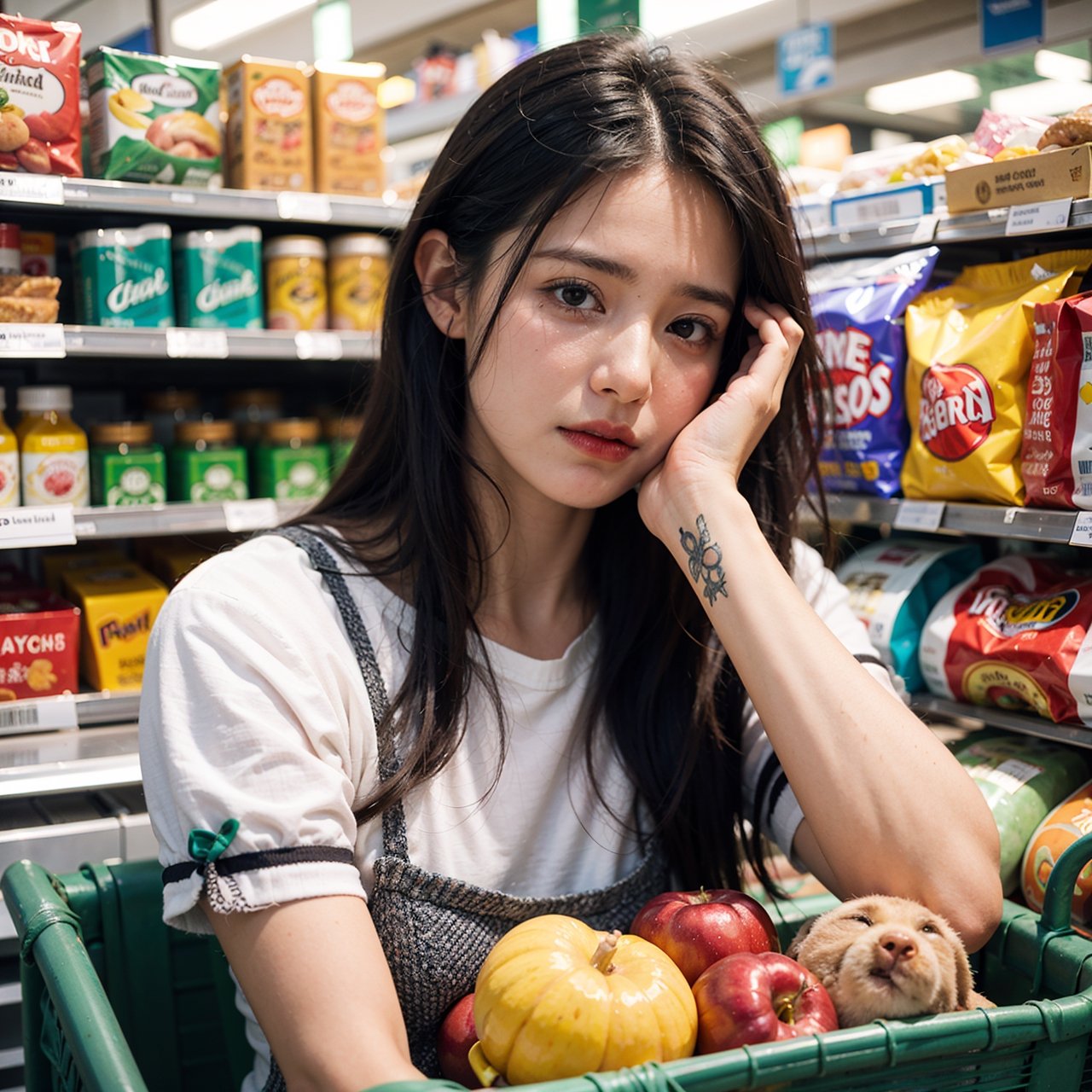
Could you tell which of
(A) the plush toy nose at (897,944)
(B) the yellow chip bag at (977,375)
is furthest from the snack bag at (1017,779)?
(A) the plush toy nose at (897,944)

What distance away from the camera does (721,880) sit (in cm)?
153

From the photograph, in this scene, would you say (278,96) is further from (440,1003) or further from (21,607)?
(440,1003)

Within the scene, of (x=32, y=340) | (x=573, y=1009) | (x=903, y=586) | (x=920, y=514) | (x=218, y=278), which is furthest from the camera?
(x=218, y=278)

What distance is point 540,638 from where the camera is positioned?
1.52 meters

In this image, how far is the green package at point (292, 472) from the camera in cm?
264

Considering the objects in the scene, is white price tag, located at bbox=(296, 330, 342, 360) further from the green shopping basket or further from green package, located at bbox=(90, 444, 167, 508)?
the green shopping basket

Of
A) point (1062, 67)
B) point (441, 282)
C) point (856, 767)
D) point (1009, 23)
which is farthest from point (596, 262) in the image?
point (1062, 67)

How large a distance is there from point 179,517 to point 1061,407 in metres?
1.72

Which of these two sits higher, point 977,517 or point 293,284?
point 293,284

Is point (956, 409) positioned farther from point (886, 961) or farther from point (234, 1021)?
point (234, 1021)

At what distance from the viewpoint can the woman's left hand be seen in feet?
4.53

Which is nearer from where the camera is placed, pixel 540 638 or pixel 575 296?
pixel 575 296

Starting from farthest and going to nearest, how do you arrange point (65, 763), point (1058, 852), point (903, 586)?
point (65, 763)
point (903, 586)
point (1058, 852)

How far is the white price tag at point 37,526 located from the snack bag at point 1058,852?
1769 millimetres
